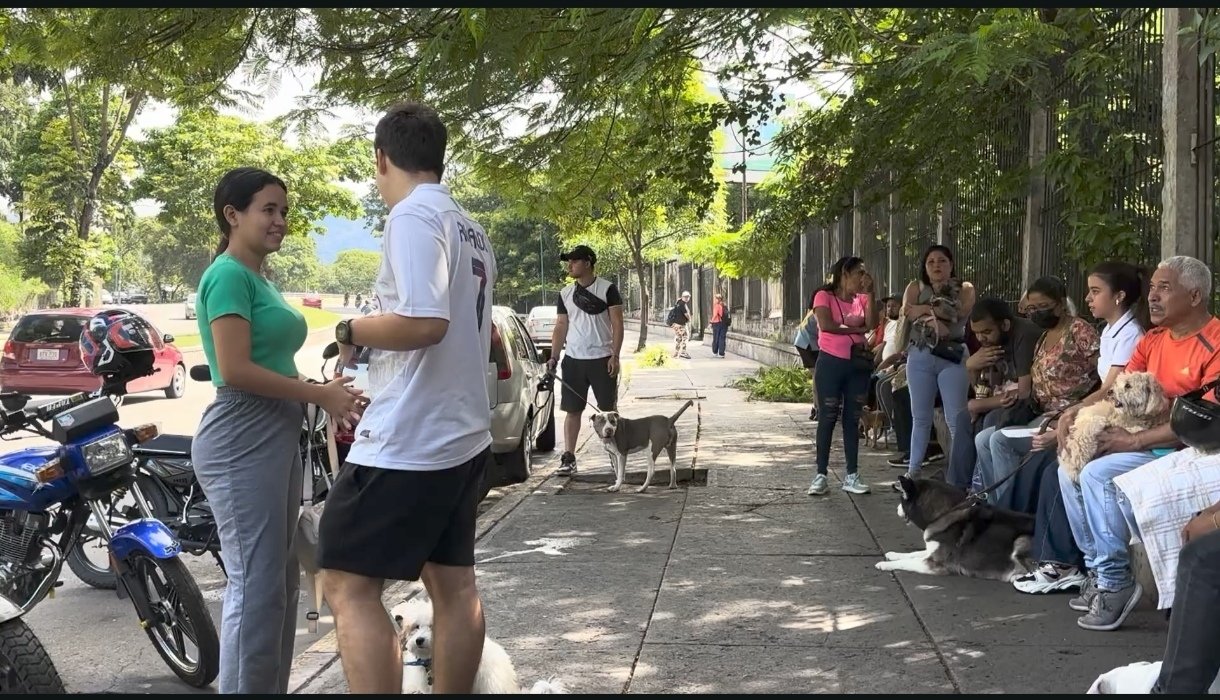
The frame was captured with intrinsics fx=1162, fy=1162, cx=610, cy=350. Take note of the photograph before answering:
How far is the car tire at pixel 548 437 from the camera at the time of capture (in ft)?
42.2

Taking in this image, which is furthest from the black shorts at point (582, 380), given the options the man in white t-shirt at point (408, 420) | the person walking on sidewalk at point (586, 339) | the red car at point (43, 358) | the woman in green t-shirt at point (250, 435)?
the red car at point (43, 358)

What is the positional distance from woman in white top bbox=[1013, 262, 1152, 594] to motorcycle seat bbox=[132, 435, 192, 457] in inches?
181

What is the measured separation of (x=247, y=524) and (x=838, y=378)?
5.94 meters

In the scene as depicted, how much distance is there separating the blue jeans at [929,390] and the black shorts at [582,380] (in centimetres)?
285

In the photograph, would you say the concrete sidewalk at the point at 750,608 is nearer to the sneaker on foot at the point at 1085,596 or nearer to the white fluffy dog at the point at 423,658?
the sneaker on foot at the point at 1085,596

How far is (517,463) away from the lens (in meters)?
Result: 10.2

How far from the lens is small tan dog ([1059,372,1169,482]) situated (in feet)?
17.2

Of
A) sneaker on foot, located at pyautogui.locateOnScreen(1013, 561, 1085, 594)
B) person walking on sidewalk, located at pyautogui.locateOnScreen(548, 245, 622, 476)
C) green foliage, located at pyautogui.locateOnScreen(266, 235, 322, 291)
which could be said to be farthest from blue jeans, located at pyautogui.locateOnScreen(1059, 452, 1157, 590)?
green foliage, located at pyautogui.locateOnScreen(266, 235, 322, 291)

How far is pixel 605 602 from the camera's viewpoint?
19.1 feet

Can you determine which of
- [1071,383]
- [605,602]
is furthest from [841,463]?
[605,602]

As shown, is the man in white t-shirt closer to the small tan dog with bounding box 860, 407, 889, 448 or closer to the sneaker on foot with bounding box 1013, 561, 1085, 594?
the sneaker on foot with bounding box 1013, 561, 1085, 594

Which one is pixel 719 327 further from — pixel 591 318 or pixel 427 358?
pixel 427 358

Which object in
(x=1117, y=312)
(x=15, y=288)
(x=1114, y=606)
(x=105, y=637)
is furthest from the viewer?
(x=15, y=288)

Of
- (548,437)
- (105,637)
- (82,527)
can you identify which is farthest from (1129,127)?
(548,437)
